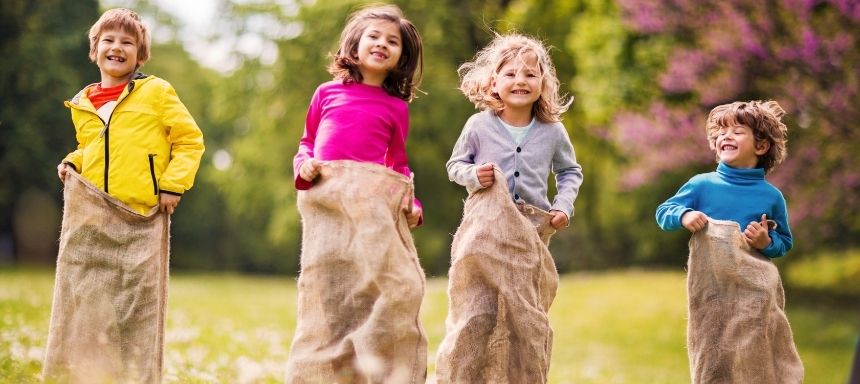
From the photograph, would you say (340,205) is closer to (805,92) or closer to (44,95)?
(805,92)

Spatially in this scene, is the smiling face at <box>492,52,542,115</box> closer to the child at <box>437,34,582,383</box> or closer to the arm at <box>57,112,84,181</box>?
the child at <box>437,34,582,383</box>

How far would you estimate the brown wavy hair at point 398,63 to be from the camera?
4887mm

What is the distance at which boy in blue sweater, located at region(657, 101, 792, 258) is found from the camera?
499 cm

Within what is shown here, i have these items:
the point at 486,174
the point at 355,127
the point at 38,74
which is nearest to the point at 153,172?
the point at 355,127

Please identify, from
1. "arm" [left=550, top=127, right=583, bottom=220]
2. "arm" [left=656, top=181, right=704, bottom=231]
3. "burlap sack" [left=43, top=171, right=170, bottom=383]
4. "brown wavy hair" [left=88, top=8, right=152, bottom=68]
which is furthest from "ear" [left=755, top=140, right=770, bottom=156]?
"brown wavy hair" [left=88, top=8, right=152, bottom=68]

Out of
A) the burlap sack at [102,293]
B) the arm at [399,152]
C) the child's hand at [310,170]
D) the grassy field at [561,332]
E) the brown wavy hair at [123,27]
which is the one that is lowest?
the grassy field at [561,332]

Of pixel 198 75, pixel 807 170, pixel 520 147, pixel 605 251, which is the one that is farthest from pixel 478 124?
pixel 198 75

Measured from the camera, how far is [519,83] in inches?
193

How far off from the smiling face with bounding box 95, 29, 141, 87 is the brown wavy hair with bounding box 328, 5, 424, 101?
41.5 inches

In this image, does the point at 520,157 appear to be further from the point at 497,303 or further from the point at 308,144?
the point at 308,144

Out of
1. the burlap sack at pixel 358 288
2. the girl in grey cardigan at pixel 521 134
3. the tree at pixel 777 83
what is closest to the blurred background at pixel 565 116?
the tree at pixel 777 83

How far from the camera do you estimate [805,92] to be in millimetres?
12609

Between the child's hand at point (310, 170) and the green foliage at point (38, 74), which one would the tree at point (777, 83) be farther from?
the green foliage at point (38, 74)

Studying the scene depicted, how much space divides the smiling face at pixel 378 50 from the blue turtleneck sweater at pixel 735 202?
1.59 meters
